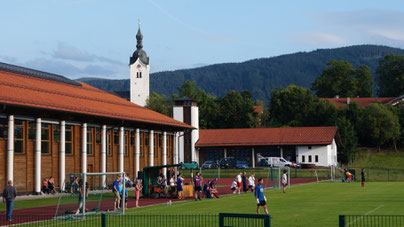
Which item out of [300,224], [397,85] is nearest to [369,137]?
[397,85]

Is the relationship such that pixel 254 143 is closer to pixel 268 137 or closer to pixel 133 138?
pixel 268 137

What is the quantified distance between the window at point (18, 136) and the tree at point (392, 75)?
347 feet

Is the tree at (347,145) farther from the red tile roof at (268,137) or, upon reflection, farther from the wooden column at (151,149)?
the wooden column at (151,149)

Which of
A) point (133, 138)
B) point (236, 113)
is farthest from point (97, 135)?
point (236, 113)

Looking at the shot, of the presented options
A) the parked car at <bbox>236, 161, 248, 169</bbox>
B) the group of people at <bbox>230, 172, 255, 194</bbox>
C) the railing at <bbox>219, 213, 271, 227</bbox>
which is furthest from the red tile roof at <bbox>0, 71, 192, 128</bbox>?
the railing at <bbox>219, 213, 271, 227</bbox>

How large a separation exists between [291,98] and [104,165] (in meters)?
73.5

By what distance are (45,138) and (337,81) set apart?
343ft

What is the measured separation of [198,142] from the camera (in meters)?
88.5

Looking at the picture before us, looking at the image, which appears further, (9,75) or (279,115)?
(279,115)

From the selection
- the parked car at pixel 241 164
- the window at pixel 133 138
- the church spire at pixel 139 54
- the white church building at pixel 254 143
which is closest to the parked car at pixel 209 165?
the parked car at pixel 241 164

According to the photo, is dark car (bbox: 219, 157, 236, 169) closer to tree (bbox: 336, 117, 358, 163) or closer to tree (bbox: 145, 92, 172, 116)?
tree (bbox: 336, 117, 358, 163)

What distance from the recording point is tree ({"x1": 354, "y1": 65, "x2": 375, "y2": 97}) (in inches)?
5586

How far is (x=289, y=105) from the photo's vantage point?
118688 mm

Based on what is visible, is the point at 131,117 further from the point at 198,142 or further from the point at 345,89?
the point at 345,89
